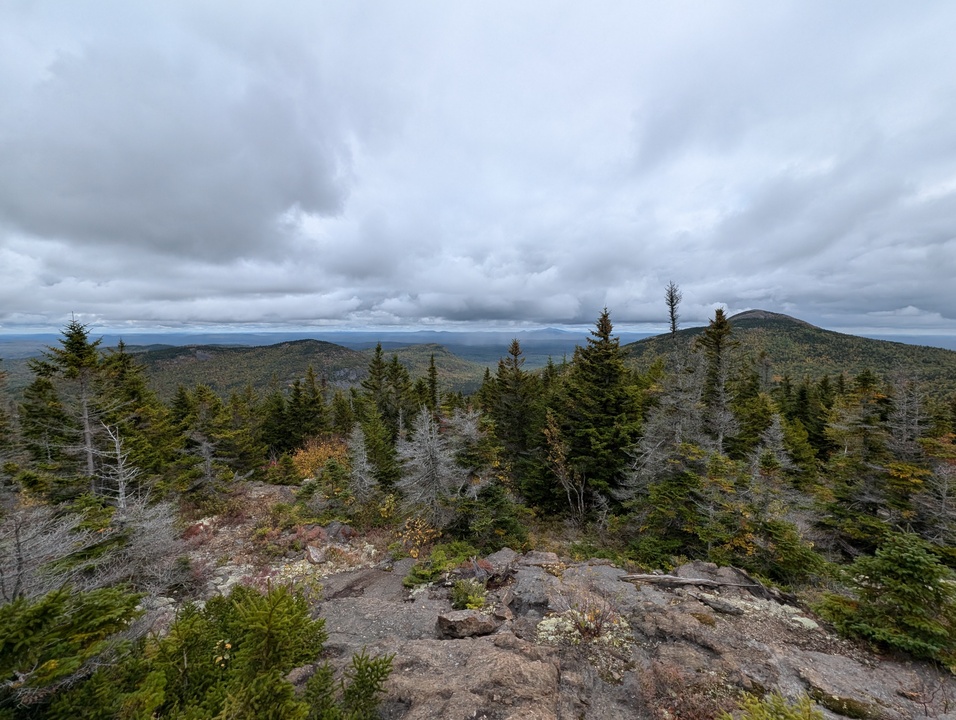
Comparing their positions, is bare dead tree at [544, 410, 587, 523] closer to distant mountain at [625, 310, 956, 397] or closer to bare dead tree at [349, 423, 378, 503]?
bare dead tree at [349, 423, 378, 503]

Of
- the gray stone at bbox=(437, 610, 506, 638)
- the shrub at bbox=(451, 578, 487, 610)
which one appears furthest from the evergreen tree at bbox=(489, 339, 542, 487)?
the gray stone at bbox=(437, 610, 506, 638)

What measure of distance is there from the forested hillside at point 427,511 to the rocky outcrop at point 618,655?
576 millimetres

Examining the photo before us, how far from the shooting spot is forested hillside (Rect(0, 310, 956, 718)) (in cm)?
408

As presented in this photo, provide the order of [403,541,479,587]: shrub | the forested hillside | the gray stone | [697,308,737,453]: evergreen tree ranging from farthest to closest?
[697,308,737,453]: evergreen tree < [403,541,479,587]: shrub < the gray stone < the forested hillside

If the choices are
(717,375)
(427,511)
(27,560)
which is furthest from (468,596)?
(717,375)

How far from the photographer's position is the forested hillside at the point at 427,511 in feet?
13.4

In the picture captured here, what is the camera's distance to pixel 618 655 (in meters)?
6.97

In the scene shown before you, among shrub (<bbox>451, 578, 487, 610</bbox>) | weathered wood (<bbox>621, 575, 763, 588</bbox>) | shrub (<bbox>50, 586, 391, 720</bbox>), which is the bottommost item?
shrub (<bbox>451, 578, 487, 610</bbox>)

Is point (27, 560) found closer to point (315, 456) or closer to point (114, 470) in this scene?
point (114, 470)

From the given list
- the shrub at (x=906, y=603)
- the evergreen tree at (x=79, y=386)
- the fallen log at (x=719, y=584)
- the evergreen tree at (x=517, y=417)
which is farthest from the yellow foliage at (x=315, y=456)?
the shrub at (x=906, y=603)

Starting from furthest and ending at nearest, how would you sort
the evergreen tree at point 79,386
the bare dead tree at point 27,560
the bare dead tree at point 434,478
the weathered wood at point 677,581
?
1. the bare dead tree at point 434,478
2. the evergreen tree at point 79,386
3. the weathered wood at point 677,581
4. the bare dead tree at point 27,560

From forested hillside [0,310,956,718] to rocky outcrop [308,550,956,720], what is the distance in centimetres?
58

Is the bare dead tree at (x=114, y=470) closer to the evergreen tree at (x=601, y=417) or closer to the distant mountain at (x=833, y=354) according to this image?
the evergreen tree at (x=601, y=417)

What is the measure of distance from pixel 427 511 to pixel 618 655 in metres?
10.2
